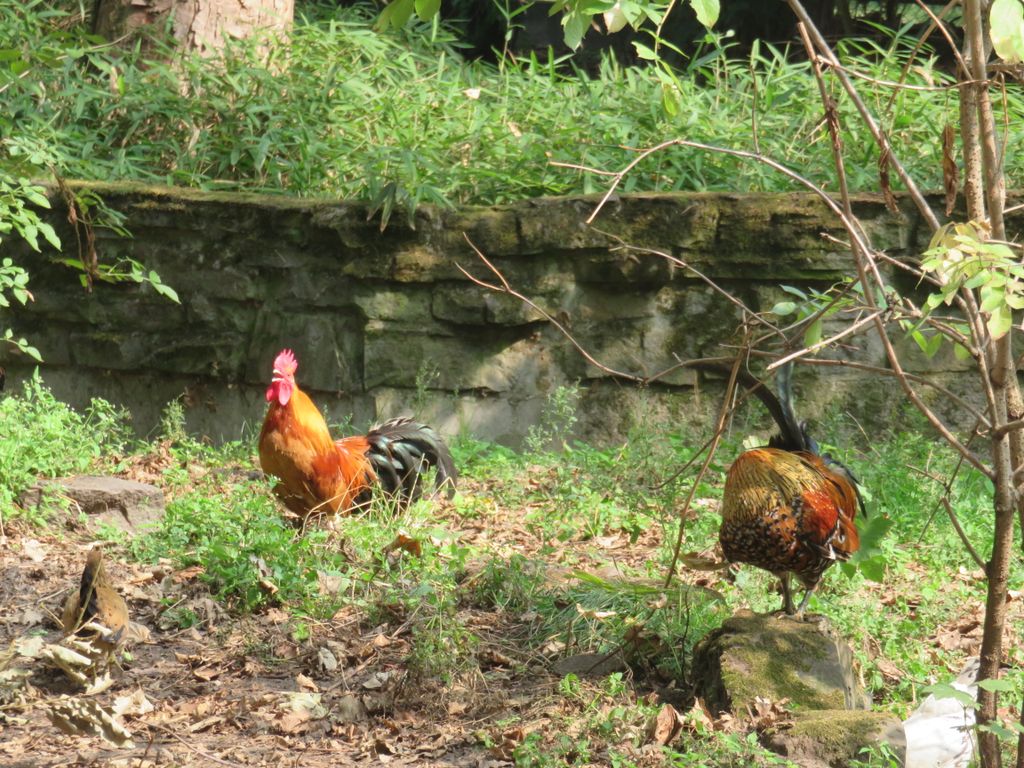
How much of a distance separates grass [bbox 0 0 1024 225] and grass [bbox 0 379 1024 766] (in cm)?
181

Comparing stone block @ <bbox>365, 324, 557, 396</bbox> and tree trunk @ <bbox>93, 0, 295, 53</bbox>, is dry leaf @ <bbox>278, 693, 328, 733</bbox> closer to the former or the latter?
stone block @ <bbox>365, 324, 557, 396</bbox>

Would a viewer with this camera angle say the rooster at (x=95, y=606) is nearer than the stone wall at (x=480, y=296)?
Yes

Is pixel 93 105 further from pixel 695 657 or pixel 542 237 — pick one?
pixel 695 657

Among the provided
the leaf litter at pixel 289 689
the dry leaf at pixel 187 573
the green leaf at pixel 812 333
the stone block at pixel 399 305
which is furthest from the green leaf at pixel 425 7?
the stone block at pixel 399 305

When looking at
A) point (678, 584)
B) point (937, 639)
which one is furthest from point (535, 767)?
point (937, 639)

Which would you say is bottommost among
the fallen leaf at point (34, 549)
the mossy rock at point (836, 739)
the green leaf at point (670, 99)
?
the fallen leaf at point (34, 549)

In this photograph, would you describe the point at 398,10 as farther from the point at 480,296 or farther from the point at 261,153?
the point at 261,153

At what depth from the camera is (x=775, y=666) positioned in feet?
12.6

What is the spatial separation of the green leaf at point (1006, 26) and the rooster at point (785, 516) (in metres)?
1.99

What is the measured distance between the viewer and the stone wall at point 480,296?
7.16 m

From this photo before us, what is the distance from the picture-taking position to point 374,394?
7449 mm

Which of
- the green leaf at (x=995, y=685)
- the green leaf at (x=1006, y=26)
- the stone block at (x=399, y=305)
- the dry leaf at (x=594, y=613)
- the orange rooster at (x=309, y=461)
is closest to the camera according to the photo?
the green leaf at (x=1006, y=26)

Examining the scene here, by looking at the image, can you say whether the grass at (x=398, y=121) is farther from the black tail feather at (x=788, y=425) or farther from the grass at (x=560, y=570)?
the black tail feather at (x=788, y=425)

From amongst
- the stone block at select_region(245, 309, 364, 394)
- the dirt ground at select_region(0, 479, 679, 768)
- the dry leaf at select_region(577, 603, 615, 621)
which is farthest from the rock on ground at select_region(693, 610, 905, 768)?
the stone block at select_region(245, 309, 364, 394)
